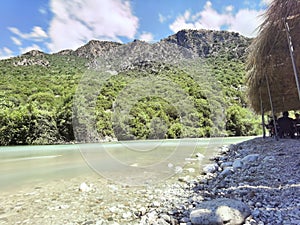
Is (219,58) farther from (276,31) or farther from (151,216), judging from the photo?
(151,216)

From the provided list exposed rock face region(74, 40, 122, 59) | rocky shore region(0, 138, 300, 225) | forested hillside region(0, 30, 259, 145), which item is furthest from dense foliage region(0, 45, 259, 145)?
rocky shore region(0, 138, 300, 225)

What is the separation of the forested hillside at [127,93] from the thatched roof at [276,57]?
2.11 metres

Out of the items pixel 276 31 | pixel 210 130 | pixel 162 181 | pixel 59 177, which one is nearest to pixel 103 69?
pixel 59 177

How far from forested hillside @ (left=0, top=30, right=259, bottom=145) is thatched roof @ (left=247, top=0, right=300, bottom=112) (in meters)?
2.11

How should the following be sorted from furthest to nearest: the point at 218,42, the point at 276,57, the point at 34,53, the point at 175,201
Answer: the point at 34,53 < the point at 218,42 < the point at 276,57 < the point at 175,201

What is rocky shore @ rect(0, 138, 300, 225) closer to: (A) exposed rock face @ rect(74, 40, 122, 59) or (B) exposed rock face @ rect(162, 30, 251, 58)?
(A) exposed rock face @ rect(74, 40, 122, 59)

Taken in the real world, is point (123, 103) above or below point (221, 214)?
above

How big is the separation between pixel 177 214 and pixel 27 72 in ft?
92.1

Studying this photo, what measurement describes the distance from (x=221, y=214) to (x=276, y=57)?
14.0 ft

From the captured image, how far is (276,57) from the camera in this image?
5145mm

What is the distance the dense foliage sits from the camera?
7281 mm

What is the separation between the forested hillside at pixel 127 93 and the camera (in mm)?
6551

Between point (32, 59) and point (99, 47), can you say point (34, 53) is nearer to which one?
point (32, 59)

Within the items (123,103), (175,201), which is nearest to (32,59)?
(123,103)
